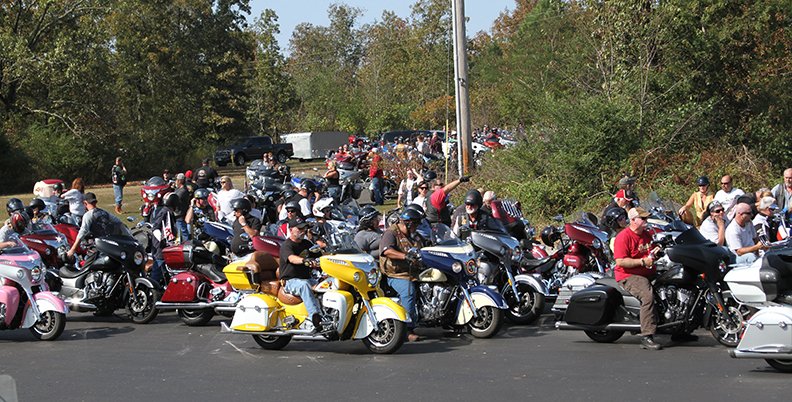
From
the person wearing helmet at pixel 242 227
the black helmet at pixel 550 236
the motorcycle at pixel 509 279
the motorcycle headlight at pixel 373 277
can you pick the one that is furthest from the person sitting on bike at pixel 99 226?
the black helmet at pixel 550 236

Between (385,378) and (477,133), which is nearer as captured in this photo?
(385,378)

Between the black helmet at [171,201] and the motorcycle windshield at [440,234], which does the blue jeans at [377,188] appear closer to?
the black helmet at [171,201]

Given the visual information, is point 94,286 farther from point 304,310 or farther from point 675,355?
point 675,355

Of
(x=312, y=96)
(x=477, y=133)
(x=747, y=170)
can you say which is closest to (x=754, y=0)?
(x=747, y=170)

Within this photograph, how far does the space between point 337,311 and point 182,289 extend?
10.6ft

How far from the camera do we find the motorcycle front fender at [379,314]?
36.2 ft

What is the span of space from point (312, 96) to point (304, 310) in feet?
237

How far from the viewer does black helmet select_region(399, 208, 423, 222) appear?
12.2m

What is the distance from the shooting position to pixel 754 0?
27578 mm

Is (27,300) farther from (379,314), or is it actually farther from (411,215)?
(411,215)

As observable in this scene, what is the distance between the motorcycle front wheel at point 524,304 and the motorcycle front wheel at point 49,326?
17.8 feet

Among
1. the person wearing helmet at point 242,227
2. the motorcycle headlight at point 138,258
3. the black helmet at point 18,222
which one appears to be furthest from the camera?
the person wearing helmet at point 242,227

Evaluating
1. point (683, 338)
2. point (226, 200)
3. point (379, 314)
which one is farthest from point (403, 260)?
point (226, 200)

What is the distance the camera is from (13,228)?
1377 cm
